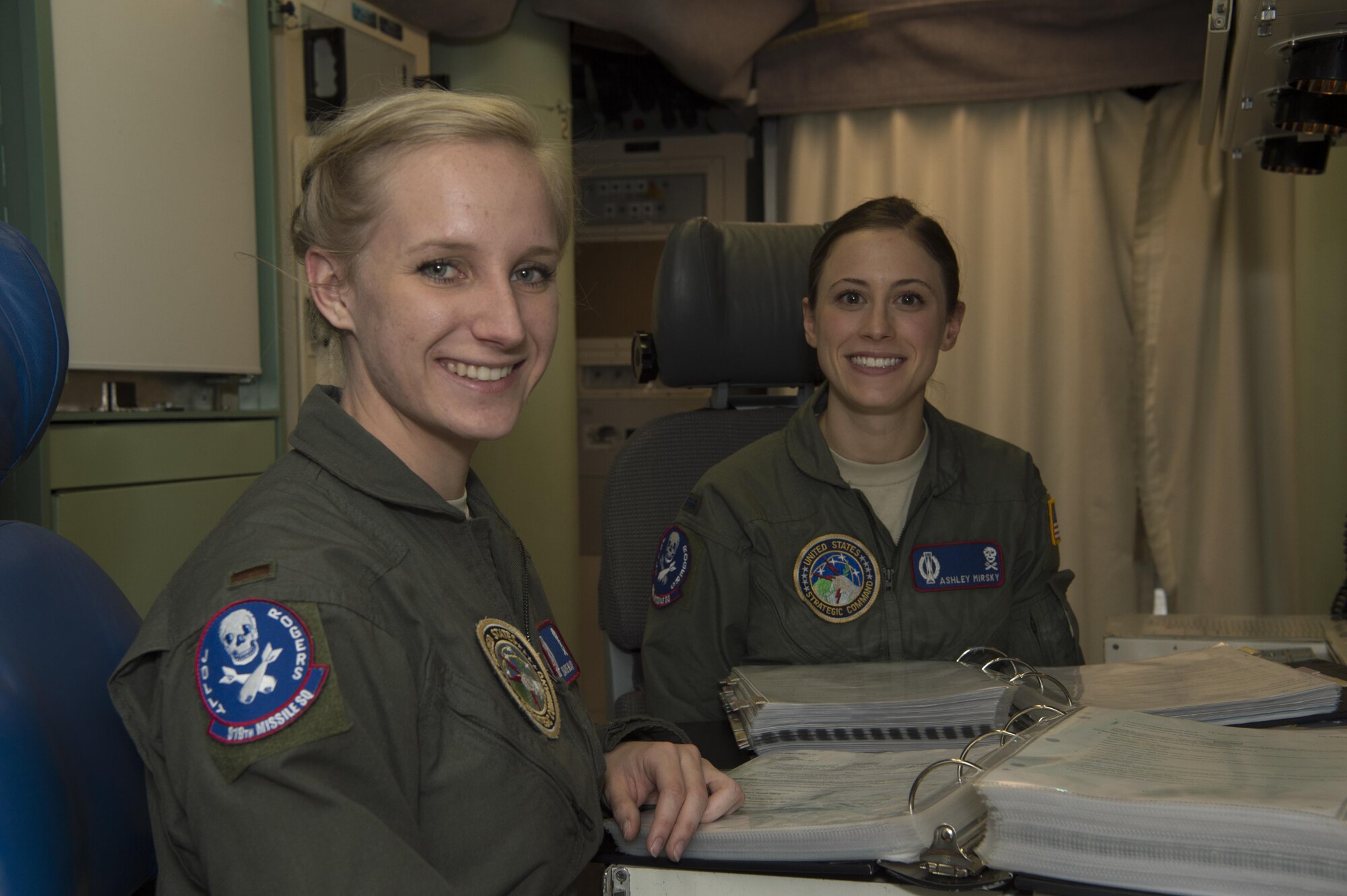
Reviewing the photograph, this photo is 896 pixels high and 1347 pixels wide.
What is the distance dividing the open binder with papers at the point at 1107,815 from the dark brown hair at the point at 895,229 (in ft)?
3.25

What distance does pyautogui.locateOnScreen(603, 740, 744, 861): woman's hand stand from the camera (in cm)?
88

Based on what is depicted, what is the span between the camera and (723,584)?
1639 mm

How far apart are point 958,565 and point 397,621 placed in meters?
1.08

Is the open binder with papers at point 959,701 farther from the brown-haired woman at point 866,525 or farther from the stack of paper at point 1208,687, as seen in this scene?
the brown-haired woman at point 866,525

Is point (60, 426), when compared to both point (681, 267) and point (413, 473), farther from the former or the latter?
point (413, 473)

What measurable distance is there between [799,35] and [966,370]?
1070mm

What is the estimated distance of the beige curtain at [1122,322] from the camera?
3078 millimetres

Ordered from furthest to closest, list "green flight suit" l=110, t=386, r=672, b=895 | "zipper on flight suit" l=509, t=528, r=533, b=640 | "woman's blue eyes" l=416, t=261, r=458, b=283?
"zipper on flight suit" l=509, t=528, r=533, b=640, "woman's blue eyes" l=416, t=261, r=458, b=283, "green flight suit" l=110, t=386, r=672, b=895

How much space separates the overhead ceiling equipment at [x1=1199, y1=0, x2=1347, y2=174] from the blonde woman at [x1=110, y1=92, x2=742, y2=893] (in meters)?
0.86

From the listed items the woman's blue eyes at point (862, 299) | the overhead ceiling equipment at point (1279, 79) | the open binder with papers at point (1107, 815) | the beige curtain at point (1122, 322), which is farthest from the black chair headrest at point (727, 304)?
the beige curtain at point (1122, 322)

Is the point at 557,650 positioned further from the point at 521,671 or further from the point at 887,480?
the point at 887,480

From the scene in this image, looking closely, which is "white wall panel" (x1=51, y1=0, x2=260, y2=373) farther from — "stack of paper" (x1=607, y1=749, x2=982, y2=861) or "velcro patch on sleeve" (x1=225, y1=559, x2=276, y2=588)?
"stack of paper" (x1=607, y1=749, x2=982, y2=861)

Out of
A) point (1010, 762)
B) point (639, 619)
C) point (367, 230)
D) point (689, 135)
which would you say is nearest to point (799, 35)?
point (689, 135)

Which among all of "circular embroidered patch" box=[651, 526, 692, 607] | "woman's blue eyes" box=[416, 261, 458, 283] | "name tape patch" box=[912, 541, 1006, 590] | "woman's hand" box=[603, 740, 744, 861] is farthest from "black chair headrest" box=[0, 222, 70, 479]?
"name tape patch" box=[912, 541, 1006, 590]
